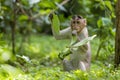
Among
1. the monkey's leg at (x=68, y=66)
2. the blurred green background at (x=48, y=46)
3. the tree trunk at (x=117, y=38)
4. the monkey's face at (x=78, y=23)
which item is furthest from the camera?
the monkey's leg at (x=68, y=66)

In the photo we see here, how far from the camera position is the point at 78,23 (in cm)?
348

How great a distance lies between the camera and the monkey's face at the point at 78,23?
136 inches

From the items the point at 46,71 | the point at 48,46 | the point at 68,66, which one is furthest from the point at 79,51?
the point at 48,46

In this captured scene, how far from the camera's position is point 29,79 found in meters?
2.36

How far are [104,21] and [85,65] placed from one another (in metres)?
1.01

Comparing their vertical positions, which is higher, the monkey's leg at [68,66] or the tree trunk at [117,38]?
the monkey's leg at [68,66]

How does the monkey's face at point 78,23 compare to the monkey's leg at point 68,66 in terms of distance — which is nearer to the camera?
the monkey's face at point 78,23

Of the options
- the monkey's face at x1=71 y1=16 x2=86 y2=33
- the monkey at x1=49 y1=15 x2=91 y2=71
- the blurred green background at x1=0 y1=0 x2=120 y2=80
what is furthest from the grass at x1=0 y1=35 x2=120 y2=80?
the monkey's face at x1=71 y1=16 x2=86 y2=33

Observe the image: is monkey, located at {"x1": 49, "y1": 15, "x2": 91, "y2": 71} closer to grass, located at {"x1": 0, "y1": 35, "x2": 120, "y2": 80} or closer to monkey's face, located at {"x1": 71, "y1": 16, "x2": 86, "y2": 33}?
monkey's face, located at {"x1": 71, "y1": 16, "x2": 86, "y2": 33}

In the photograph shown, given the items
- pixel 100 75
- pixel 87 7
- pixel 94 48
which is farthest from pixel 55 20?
pixel 87 7

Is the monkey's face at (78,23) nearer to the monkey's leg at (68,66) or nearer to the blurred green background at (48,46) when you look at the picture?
the blurred green background at (48,46)

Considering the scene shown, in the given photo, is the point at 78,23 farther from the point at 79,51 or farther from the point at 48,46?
the point at 48,46

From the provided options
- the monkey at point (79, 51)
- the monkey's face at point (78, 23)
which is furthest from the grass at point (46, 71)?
the monkey's face at point (78, 23)

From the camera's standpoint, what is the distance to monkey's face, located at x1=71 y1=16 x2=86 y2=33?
346 centimetres
